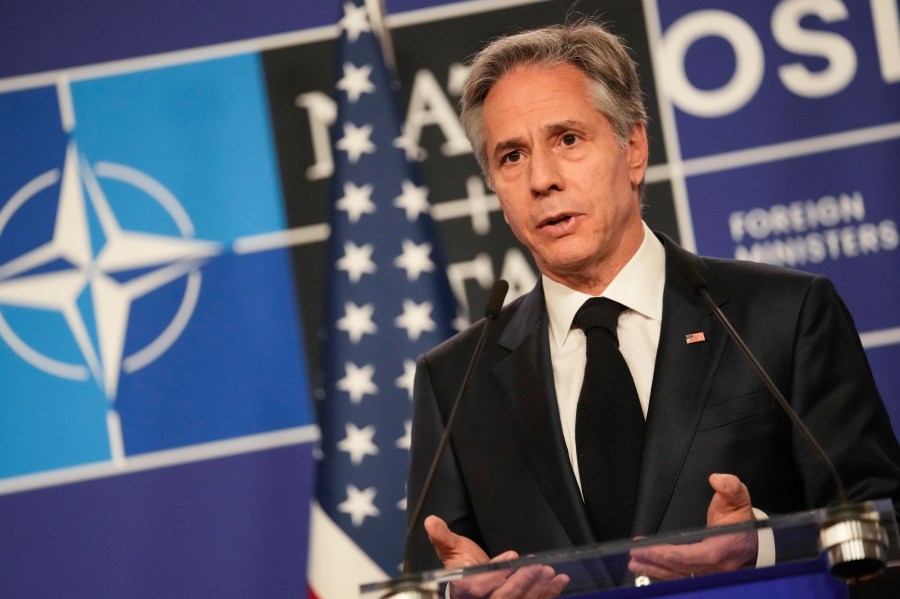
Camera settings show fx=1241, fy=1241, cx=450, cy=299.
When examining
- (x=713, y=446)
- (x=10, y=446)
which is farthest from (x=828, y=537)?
(x=10, y=446)

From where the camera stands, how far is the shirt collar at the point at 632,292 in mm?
2299

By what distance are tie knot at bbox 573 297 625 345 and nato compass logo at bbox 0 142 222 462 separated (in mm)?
1578

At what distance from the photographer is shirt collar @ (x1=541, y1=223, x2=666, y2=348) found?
2.30m

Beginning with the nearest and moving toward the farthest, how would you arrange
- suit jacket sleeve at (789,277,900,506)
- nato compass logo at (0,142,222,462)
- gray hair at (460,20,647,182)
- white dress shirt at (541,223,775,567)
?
suit jacket sleeve at (789,277,900,506), white dress shirt at (541,223,775,567), gray hair at (460,20,647,182), nato compass logo at (0,142,222,462)

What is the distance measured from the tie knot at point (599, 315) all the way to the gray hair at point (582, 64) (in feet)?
1.05

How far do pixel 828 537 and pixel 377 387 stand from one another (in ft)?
6.41

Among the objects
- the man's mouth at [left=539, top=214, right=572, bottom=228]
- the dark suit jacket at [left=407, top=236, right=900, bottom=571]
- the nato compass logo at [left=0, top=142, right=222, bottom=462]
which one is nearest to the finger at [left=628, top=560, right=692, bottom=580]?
the dark suit jacket at [left=407, top=236, right=900, bottom=571]

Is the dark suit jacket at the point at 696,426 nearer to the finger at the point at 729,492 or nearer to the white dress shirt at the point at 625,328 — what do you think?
the white dress shirt at the point at 625,328

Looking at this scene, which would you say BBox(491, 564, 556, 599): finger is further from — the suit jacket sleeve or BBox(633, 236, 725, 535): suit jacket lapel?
the suit jacket sleeve

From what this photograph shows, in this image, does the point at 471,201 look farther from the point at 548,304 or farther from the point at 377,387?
the point at 548,304

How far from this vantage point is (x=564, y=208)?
2309 millimetres

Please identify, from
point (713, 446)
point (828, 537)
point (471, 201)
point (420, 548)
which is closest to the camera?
point (828, 537)

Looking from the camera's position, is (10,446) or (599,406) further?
(10,446)

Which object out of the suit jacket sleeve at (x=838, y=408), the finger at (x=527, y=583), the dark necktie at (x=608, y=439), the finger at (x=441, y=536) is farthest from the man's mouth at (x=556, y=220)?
the finger at (x=527, y=583)
